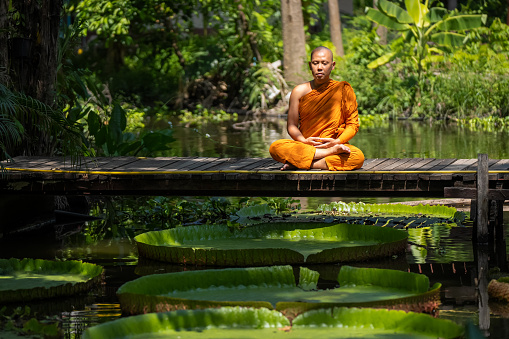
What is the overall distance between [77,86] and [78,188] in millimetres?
2547

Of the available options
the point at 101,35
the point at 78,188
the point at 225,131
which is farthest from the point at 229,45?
the point at 78,188

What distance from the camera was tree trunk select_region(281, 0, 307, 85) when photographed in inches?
927

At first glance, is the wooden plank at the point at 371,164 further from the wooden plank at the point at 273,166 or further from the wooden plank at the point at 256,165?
the wooden plank at the point at 256,165

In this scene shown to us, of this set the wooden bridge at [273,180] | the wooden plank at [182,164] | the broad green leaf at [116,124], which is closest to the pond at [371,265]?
the wooden bridge at [273,180]

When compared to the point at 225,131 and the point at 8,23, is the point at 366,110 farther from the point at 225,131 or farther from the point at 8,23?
the point at 8,23

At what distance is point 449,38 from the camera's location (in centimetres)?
2280

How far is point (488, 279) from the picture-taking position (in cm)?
632

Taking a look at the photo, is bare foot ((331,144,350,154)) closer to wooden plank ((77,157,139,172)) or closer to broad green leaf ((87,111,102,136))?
wooden plank ((77,157,139,172))

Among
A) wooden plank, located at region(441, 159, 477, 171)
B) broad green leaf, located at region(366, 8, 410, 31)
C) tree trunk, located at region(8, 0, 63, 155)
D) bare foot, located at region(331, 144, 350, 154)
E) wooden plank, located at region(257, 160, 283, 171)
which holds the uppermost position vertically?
broad green leaf, located at region(366, 8, 410, 31)

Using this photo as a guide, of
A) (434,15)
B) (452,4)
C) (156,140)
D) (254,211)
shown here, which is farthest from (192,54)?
(254,211)

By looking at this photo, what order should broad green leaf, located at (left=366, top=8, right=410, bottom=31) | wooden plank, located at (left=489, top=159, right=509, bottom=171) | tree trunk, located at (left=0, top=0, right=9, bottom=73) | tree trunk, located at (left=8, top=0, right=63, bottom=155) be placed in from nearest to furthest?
wooden plank, located at (left=489, top=159, right=509, bottom=171), tree trunk, located at (left=0, top=0, right=9, bottom=73), tree trunk, located at (left=8, top=0, right=63, bottom=155), broad green leaf, located at (left=366, top=8, right=410, bottom=31)

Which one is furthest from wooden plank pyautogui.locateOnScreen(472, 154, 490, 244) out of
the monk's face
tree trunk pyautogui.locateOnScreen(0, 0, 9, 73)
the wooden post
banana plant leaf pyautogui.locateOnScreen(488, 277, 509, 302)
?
tree trunk pyautogui.locateOnScreen(0, 0, 9, 73)

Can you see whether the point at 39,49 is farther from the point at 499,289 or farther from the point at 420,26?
the point at 420,26

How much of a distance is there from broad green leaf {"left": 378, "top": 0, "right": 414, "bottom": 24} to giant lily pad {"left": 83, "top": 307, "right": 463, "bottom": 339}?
60.1 feet
